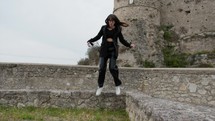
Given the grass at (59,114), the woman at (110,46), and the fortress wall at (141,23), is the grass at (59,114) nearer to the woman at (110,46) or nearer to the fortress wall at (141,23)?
the woman at (110,46)

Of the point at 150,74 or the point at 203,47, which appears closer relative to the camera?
the point at 150,74

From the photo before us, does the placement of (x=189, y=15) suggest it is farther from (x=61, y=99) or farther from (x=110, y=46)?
(x=61, y=99)

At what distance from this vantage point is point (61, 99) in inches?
322

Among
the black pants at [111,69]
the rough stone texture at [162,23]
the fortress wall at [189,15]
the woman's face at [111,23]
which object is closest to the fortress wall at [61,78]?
the black pants at [111,69]

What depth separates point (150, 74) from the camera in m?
11.7

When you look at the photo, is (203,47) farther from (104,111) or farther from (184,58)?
(104,111)

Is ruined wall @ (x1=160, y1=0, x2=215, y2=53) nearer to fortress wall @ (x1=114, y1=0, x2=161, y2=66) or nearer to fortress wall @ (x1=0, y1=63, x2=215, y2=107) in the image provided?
fortress wall @ (x1=114, y1=0, x2=161, y2=66)

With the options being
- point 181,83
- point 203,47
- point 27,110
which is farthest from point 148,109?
point 203,47

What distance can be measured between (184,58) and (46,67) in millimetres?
25439

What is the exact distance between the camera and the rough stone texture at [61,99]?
8109 millimetres

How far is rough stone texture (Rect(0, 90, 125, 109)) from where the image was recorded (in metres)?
8.11

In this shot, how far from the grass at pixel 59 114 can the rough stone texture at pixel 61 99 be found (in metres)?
0.16

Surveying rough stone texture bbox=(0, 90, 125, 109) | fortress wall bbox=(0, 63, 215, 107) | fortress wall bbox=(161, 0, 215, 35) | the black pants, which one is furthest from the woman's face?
fortress wall bbox=(161, 0, 215, 35)

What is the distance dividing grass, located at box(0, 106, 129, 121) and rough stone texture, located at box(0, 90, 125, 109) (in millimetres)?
158
